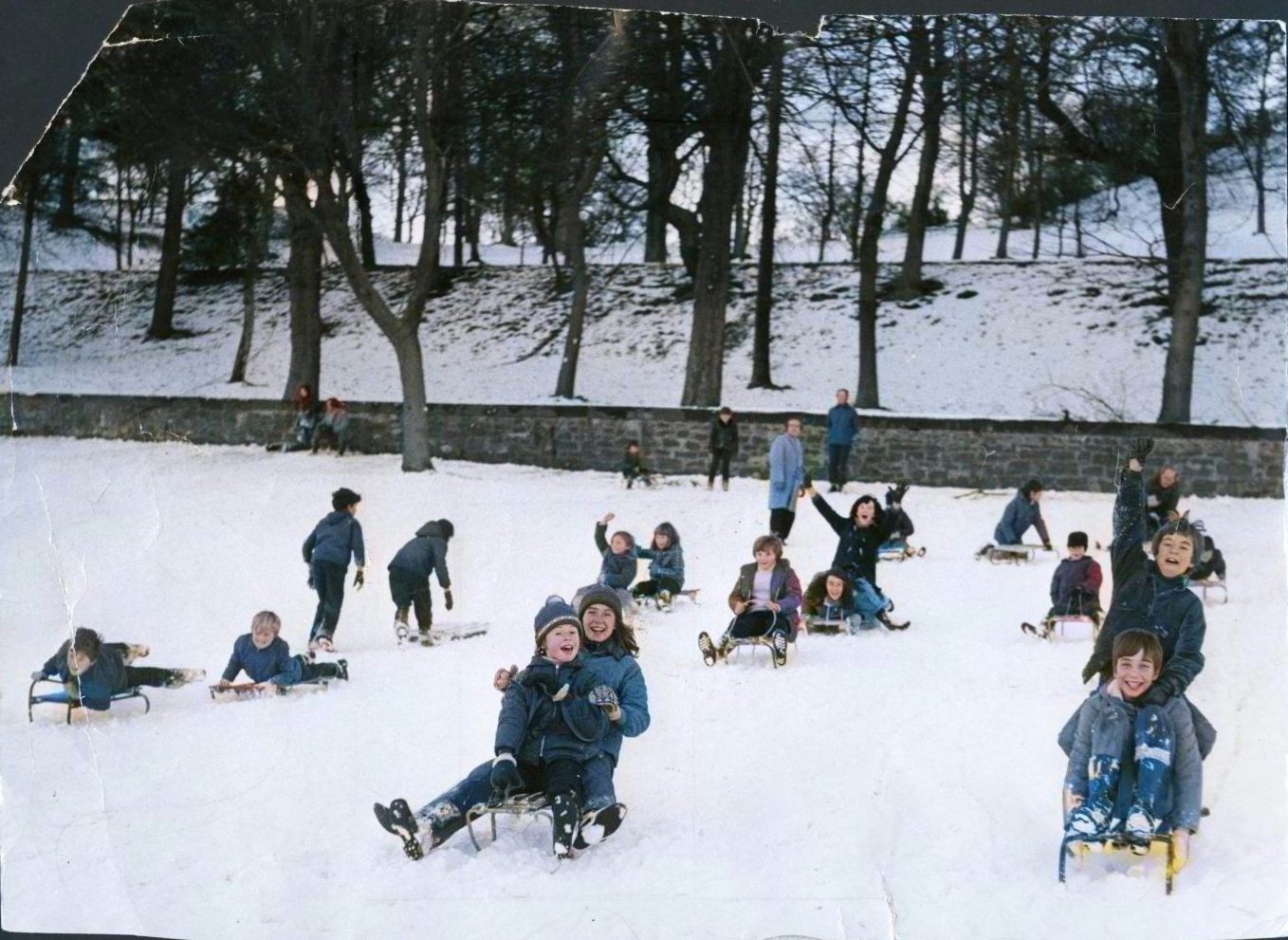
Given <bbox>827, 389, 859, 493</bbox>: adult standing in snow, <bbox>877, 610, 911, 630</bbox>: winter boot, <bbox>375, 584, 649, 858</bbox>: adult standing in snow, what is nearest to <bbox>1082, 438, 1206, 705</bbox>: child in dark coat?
<bbox>877, 610, 911, 630</bbox>: winter boot

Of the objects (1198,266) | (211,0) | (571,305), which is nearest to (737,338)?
(571,305)

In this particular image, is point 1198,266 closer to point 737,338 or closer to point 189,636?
point 737,338

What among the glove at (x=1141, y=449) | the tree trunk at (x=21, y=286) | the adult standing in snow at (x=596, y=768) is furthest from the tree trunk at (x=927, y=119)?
the tree trunk at (x=21, y=286)

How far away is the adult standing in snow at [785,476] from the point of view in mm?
5848

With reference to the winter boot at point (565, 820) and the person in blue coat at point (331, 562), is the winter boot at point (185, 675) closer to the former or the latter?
the person in blue coat at point (331, 562)

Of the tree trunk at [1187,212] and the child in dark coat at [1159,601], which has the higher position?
the tree trunk at [1187,212]

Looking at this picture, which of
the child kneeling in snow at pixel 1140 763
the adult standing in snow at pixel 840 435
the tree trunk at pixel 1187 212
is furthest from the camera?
the adult standing in snow at pixel 840 435

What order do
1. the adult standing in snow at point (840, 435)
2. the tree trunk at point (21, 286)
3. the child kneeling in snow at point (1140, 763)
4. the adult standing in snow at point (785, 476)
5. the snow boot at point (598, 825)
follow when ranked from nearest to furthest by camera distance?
the child kneeling in snow at point (1140, 763) → the snow boot at point (598, 825) → the tree trunk at point (21, 286) → the adult standing in snow at point (785, 476) → the adult standing in snow at point (840, 435)

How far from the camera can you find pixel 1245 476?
18.2 feet

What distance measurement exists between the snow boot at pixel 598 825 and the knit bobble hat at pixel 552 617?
0.57 metres

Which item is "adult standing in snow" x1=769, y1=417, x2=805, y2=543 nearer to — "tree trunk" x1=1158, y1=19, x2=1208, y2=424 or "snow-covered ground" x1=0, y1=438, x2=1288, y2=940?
"snow-covered ground" x1=0, y1=438, x2=1288, y2=940

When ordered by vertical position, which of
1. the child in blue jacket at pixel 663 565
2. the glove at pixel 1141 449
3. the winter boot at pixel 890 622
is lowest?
the winter boot at pixel 890 622

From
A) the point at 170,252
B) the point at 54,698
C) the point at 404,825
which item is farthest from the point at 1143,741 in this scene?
the point at 170,252

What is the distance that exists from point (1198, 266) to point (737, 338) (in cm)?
165
